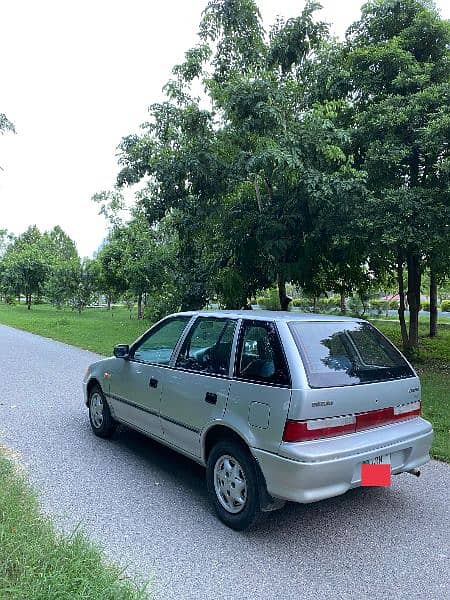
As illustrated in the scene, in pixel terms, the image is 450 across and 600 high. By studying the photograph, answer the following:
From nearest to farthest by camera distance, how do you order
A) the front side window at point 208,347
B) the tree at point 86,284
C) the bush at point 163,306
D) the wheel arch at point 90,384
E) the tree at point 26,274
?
1. the front side window at point 208,347
2. the wheel arch at point 90,384
3. the bush at point 163,306
4. the tree at point 86,284
5. the tree at point 26,274

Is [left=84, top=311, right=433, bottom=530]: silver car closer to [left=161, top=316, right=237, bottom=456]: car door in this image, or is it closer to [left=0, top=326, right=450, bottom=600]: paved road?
[left=161, top=316, right=237, bottom=456]: car door

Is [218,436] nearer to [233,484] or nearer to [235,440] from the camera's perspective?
[235,440]

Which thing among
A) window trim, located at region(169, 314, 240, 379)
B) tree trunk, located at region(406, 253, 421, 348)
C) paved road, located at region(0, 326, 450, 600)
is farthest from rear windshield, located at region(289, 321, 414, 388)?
tree trunk, located at region(406, 253, 421, 348)

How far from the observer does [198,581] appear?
283 centimetres

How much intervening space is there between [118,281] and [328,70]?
21.6 m

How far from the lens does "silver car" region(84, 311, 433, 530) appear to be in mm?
3158

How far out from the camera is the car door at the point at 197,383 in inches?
148

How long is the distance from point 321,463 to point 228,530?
0.93 meters

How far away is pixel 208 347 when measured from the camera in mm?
4129

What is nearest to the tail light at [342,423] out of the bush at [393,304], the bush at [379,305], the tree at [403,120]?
the tree at [403,120]

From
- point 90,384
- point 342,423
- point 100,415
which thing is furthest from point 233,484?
point 90,384

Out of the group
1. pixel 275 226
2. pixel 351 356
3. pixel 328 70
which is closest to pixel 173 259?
pixel 275 226

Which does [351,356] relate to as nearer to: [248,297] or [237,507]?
[237,507]

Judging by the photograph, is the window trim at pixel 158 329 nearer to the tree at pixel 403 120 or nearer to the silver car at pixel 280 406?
the silver car at pixel 280 406
